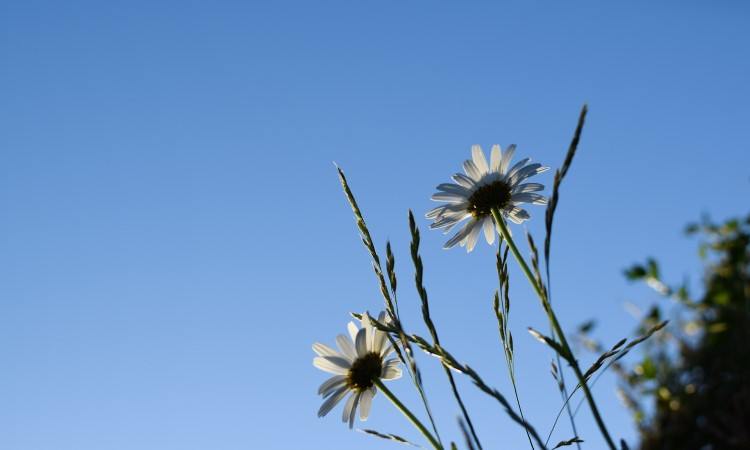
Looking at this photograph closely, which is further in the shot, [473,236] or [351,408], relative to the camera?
[473,236]

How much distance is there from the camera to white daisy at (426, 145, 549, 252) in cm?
297

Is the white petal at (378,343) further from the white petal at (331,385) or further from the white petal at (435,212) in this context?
the white petal at (435,212)

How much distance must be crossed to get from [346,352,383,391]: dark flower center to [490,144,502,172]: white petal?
1055 mm

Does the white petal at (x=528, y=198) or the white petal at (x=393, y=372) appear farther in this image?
the white petal at (x=528, y=198)

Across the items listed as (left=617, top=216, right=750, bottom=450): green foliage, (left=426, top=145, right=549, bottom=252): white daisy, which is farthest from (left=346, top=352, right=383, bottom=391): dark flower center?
(left=617, top=216, right=750, bottom=450): green foliage

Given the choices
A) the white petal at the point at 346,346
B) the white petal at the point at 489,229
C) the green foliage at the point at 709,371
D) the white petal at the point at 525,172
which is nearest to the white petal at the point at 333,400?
the white petal at the point at 346,346

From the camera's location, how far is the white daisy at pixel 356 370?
253 cm

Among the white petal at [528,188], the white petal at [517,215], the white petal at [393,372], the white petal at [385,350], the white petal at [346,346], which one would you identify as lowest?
the white petal at [393,372]

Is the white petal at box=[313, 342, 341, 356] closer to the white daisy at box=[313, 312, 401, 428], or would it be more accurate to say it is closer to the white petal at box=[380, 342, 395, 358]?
the white daisy at box=[313, 312, 401, 428]

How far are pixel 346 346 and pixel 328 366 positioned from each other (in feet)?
0.38

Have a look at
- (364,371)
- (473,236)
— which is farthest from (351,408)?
(473,236)

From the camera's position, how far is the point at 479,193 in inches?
119

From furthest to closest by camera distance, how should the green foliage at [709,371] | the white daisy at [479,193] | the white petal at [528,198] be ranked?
the white daisy at [479,193] < the white petal at [528,198] < the green foliage at [709,371]

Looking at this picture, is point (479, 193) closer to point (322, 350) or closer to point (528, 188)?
point (528, 188)
